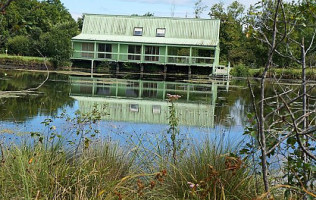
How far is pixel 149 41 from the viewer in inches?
1577

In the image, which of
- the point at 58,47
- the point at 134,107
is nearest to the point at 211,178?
the point at 134,107

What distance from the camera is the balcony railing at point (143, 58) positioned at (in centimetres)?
3938

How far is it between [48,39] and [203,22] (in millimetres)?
14392

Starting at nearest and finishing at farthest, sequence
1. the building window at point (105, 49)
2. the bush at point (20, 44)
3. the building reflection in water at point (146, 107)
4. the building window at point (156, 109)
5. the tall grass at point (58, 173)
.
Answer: the tall grass at point (58, 173) → the building reflection in water at point (146, 107) → the building window at point (156, 109) → the building window at point (105, 49) → the bush at point (20, 44)

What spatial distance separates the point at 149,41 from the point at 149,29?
3.24 meters

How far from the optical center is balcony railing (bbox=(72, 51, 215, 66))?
3938 cm

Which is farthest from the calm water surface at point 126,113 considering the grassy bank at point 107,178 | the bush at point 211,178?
the bush at point 211,178

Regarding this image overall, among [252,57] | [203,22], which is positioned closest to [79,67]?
[203,22]

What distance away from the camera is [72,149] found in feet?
17.8

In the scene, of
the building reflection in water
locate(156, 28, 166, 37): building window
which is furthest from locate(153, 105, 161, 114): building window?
locate(156, 28, 166, 37): building window

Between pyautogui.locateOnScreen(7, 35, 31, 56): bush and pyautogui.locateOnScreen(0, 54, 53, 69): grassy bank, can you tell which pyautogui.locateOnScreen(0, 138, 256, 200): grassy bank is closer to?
pyautogui.locateOnScreen(0, 54, 53, 69): grassy bank

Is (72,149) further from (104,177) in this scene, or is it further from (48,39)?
(48,39)

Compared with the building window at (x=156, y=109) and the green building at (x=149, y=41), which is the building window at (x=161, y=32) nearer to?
the green building at (x=149, y=41)

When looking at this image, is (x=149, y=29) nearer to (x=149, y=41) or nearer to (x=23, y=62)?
(x=149, y=41)
